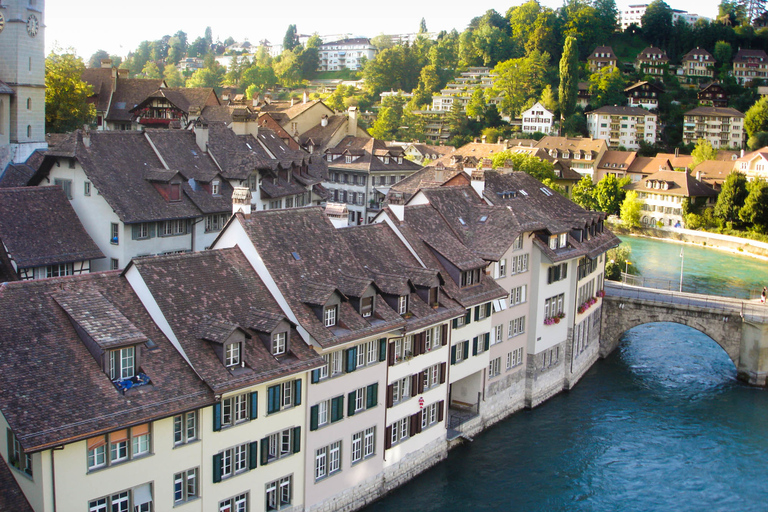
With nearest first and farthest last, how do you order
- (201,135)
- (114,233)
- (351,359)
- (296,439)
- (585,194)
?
(296,439) → (351,359) → (114,233) → (201,135) → (585,194)

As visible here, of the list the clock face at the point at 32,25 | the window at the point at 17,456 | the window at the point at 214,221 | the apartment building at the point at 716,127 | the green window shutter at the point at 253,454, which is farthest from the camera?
the apartment building at the point at 716,127

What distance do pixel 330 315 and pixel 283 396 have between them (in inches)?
133

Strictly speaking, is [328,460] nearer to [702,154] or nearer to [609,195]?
[609,195]

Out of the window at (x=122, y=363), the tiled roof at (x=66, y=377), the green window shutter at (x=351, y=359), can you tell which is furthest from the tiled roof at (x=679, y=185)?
the window at (x=122, y=363)

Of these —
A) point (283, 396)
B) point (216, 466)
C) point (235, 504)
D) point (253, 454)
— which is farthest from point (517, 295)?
point (216, 466)

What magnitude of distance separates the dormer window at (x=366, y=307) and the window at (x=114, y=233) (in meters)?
14.6

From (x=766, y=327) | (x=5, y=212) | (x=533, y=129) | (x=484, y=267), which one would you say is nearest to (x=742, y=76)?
(x=533, y=129)

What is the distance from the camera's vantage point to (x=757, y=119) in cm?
14150

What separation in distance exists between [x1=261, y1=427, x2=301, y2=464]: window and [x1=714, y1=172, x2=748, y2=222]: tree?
284 feet

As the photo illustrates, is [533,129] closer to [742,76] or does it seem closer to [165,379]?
[742,76]

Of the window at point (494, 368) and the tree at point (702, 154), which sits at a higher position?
the tree at point (702, 154)

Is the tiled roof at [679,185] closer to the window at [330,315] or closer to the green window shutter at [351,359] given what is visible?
the green window shutter at [351,359]

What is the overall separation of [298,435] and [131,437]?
6.51 m

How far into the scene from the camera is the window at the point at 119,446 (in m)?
22.8
